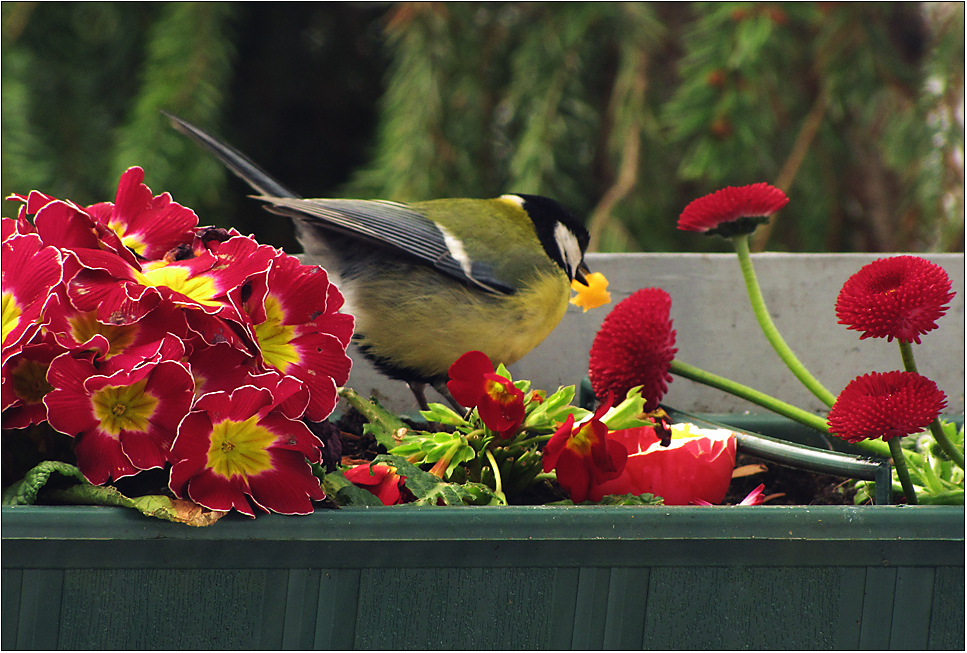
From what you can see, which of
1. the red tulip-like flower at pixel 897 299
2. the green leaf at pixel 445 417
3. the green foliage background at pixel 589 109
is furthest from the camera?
the green foliage background at pixel 589 109

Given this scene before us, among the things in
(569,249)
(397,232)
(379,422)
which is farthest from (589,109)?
(379,422)

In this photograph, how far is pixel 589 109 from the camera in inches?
53.5

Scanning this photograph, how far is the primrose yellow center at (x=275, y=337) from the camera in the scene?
543 millimetres

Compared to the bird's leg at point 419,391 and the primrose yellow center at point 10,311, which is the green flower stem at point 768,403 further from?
the primrose yellow center at point 10,311

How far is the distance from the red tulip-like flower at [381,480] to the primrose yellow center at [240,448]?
0.13 m

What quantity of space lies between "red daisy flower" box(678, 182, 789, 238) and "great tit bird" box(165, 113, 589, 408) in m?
0.22

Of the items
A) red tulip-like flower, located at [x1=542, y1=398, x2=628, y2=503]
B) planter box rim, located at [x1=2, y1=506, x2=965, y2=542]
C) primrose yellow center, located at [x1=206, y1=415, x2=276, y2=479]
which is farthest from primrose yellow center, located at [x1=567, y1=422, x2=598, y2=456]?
primrose yellow center, located at [x1=206, y1=415, x2=276, y2=479]

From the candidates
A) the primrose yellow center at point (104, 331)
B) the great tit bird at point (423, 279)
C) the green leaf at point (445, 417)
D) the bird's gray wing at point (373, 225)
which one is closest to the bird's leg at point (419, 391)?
the great tit bird at point (423, 279)

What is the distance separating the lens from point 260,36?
1.59m

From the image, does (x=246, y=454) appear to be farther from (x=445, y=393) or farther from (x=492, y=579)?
(x=445, y=393)

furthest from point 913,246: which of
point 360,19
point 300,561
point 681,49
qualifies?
point 300,561

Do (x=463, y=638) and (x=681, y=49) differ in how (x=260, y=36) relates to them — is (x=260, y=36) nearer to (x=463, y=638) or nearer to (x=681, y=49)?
(x=681, y=49)

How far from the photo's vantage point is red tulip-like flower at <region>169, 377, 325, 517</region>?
1.54ft

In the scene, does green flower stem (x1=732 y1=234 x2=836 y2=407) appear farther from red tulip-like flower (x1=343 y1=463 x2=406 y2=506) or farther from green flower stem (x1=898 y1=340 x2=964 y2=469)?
red tulip-like flower (x1=343 y1=463 x2=406 y2=506)
